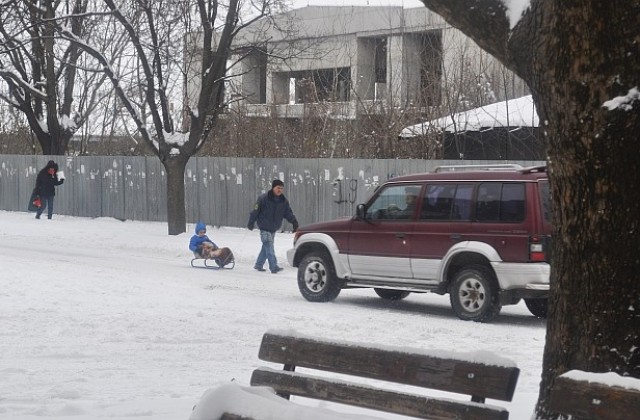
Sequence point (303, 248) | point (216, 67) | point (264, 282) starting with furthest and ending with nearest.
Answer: point (216, 67) → point (264, 282) → point (303, 248)

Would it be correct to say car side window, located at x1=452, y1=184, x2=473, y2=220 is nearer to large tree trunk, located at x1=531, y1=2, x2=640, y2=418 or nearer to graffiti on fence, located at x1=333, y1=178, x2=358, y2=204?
large tree trunk, located at x1=531, y1=2, x2=640, y2=418

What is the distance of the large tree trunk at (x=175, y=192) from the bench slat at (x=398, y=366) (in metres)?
20.9

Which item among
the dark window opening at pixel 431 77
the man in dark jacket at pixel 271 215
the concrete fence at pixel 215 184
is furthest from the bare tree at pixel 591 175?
the dark window opening at pixel 431 77

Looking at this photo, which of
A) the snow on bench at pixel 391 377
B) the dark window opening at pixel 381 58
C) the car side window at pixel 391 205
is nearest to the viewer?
the snow on bench at pixel 391 377

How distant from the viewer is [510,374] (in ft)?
16.6

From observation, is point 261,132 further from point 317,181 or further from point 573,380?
point 573,380

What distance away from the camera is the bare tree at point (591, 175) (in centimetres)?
487

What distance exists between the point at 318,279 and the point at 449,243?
93.5 inches

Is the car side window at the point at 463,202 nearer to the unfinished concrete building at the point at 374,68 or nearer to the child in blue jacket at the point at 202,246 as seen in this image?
the child in blue jacket at the point at 202,246

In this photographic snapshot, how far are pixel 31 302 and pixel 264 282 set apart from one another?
4.97 m

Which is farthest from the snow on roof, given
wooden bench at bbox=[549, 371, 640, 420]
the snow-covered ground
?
wooden bench at bbox=[549, 371, 640, 420]

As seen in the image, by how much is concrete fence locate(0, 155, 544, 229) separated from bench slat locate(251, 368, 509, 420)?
18578 mm

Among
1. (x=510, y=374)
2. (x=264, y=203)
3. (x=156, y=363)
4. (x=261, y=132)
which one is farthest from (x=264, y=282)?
(x=261, y=132)

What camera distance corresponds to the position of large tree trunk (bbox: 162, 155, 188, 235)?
2673 centimetres
